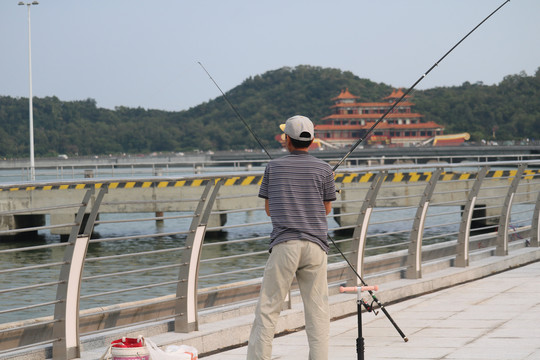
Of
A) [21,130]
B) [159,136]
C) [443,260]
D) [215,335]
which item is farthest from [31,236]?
[159,136]

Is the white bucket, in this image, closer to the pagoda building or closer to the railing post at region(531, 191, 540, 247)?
the railing post at region(531, 191, 540, 247)

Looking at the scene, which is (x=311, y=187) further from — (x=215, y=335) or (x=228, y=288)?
(x=228, y=288)

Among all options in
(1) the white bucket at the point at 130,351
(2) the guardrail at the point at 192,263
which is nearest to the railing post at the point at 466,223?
(2) the guardrail at the point at 192,263

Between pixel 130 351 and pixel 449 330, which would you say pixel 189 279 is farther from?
pixel 449 330

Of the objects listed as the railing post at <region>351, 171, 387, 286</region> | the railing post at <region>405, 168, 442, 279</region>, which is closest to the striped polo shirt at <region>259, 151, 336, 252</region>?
the railing post at <region>351, 171, 387, 286</region>

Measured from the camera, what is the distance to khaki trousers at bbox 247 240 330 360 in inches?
A: 174

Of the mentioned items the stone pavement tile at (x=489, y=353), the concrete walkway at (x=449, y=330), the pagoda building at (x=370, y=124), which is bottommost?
the concrete walkway at (x=449, y=330)

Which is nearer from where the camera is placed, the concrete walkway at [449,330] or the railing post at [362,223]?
the concrete walkway at [449,330]

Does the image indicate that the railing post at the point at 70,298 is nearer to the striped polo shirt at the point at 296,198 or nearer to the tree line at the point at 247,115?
the striped polo shirt at the point at 296,198

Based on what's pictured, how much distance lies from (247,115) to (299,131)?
475 ft

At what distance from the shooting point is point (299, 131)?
14.6ft

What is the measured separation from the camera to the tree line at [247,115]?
386ft

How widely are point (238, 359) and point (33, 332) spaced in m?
1.31

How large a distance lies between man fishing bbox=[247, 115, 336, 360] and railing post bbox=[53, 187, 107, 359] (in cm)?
124
